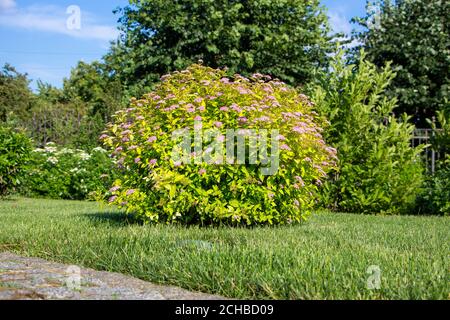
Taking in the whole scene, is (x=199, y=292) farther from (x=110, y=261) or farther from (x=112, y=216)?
(x=112, y=216)

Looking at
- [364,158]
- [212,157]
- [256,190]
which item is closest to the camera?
[212,157]

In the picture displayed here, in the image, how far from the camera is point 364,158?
379 inches

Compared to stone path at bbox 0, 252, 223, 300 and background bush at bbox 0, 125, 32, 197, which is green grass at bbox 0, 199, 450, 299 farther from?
background bush at bbox 0, 125, 32, 197

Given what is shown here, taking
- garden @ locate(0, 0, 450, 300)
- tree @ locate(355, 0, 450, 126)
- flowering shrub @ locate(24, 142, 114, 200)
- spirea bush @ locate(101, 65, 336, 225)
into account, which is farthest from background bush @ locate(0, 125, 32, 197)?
tree @ locate(355, 0, 450, 126)

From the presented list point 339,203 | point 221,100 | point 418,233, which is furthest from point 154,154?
point 339,203

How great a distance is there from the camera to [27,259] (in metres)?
4.26

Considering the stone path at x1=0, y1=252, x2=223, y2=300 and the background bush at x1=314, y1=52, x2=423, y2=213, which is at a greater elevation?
the background bush at x1=314, y1=52, x2=423, y2=213

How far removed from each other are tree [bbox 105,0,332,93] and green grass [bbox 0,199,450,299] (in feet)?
35.5

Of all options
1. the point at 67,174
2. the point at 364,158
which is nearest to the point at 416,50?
the point at 364,158

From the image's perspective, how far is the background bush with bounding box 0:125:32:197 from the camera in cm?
1084

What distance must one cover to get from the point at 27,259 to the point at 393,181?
6972 mm

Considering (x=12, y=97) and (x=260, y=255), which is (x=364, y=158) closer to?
(x=260, y=255)

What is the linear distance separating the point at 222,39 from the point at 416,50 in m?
5.88

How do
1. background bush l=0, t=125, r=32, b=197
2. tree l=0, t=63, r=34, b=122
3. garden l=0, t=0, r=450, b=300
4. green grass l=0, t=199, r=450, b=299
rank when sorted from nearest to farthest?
green grass l=0, t=199, r=450, b=299 → garden l=0, t=0, r=450, b=300 → background bush l=0, t=125, r=32, b=197 → tree l=0, t=63, r=34, b=122
